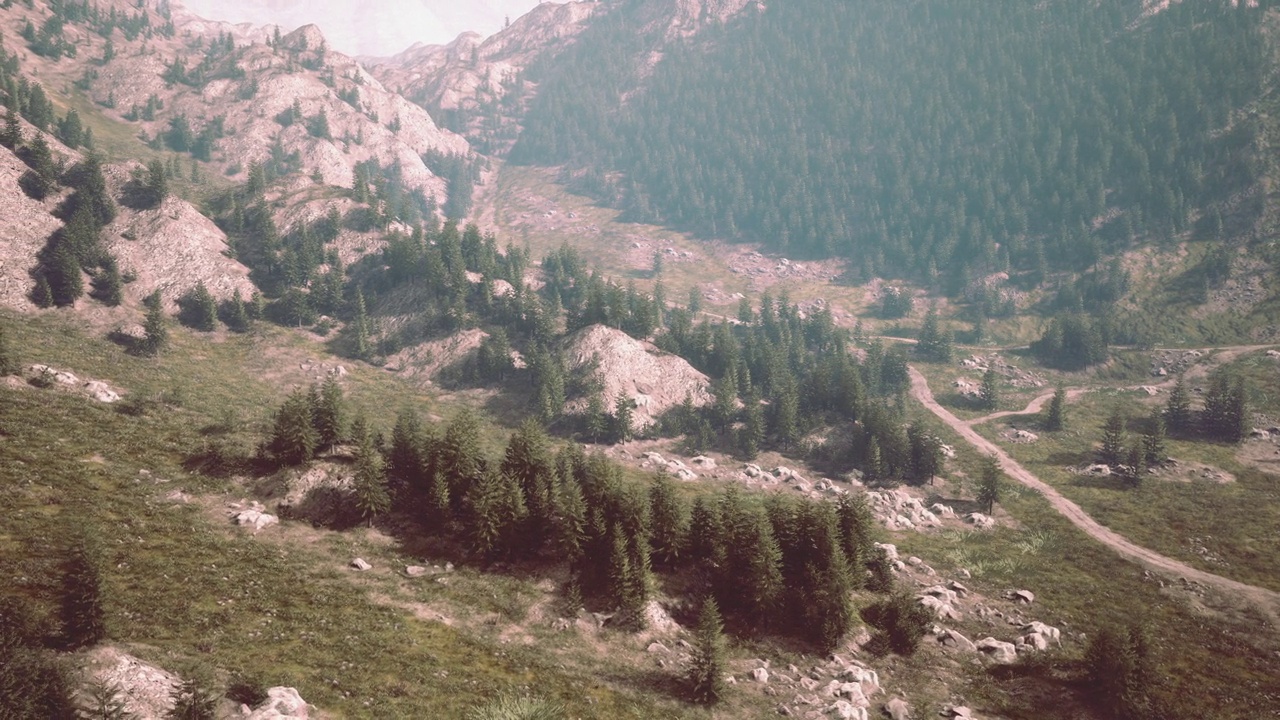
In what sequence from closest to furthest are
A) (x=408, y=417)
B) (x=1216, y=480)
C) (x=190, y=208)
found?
(x=408, y=417) < (x=1216, y=480) < (x=190, y=208)

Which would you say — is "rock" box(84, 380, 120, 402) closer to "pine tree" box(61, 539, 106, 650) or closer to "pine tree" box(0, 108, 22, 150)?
"pine tree" box(61, 539, 106, 650)

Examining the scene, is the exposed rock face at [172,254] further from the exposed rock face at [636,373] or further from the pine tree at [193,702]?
the pine tree at [193,702]

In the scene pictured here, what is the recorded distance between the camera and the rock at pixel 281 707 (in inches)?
1337

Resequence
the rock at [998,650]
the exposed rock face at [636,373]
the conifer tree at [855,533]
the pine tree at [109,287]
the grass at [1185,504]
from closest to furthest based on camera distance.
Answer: the rock at [998,650] → the conifer tree at [855,533] → the grass at [1185,504] → the pine tree at [109,287] → the exposed rock face at [636,373]

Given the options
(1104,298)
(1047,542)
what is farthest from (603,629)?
(1104,298)

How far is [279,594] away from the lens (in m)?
49.2

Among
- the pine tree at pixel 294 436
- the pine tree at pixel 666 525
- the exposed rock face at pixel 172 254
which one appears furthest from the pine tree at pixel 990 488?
the exposed rock face at pixel 172 254

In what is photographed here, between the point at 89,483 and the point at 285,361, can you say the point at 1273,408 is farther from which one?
the point at 285,361

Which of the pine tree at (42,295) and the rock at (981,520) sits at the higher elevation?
the pine tree at (42,295)

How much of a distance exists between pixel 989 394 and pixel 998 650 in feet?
379

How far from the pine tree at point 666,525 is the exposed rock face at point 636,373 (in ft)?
229

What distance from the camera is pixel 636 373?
147375 mm

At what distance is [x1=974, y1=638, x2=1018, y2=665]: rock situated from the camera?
59250mm

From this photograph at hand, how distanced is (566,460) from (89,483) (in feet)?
169
